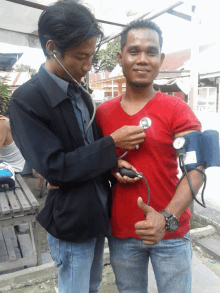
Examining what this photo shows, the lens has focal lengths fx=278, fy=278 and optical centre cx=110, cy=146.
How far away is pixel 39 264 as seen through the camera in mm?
2711

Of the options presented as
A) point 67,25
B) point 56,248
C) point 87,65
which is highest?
point 67,25

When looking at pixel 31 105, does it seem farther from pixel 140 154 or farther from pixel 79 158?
pixel 140 154

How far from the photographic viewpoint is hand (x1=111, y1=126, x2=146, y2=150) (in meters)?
1.25

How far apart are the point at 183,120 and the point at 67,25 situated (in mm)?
677

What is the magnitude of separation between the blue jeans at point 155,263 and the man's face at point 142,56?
2.74 ft

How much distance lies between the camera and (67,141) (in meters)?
1.29

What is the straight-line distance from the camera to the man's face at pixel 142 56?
1.43m

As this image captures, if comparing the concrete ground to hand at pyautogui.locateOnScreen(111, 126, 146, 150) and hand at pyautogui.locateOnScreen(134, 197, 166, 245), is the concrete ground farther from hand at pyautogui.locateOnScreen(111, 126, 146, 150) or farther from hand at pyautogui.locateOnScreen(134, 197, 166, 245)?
hand at pyautogui.locateOnScreen(111, 126, 146, 150)

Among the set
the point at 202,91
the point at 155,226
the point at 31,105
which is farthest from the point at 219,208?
the point at 202,91

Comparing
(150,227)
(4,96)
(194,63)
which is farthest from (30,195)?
(194,63)

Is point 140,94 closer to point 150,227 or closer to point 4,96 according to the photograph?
point 150,227

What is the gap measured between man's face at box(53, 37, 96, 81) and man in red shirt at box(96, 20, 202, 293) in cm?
26

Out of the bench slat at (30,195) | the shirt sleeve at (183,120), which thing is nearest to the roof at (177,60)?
the bench slat at (30,195)

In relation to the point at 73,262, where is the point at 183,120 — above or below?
above
